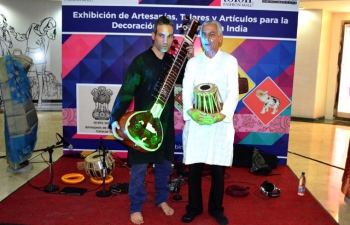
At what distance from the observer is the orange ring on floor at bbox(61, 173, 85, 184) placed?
13.1 feet

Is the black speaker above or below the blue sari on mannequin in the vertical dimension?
below

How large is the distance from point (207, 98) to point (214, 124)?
0.27m

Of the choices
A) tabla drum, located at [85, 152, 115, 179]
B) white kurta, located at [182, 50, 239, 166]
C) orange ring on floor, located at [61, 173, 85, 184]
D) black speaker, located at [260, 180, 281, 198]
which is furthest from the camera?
orange ring on floor, located at [61, 173, 85, 184]

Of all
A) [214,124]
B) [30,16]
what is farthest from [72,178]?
[30,16]

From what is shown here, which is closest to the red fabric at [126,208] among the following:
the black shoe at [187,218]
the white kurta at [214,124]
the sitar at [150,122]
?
the black shoe at [187,218]

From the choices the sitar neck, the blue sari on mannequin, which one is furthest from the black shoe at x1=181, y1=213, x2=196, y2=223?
the blue sari on mannequin

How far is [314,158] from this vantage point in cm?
552

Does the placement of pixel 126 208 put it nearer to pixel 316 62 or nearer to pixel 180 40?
pixel 180 40

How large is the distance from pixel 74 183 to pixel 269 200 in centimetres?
217

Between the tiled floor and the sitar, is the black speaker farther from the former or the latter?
the sitar

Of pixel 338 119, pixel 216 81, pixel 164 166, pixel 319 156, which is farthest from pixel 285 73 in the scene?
pixel 338 119

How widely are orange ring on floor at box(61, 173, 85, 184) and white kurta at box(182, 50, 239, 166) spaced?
1651mm

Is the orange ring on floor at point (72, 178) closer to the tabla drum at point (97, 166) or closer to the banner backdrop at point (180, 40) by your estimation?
the tabla drum at point (97, 166)

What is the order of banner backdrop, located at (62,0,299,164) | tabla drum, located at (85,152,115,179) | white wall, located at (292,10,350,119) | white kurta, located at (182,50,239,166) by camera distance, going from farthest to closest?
white wall, located at (292,10,350,119), banner backdrop, located at (62,0,299,164), tabla drum, located at (85,152,115,179), white kurta, located at (182,50,239,166)
